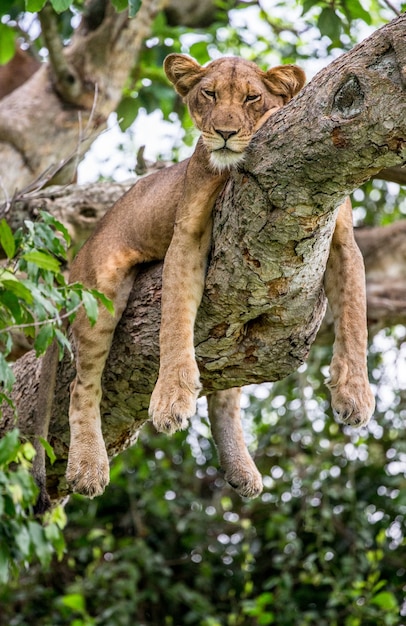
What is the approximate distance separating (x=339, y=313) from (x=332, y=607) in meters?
4.69

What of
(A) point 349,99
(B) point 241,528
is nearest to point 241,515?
(B) point 241,528

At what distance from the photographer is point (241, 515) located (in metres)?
8.58

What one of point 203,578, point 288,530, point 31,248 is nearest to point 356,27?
point 288,530

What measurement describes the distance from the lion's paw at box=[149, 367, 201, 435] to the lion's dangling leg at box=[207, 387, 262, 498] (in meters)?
1.26

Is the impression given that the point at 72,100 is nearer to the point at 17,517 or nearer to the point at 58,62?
the point at 58,62

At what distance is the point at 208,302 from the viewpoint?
12.7 ft

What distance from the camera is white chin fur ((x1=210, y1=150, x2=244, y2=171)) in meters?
3.48

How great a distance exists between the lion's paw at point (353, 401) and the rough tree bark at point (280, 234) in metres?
0.24

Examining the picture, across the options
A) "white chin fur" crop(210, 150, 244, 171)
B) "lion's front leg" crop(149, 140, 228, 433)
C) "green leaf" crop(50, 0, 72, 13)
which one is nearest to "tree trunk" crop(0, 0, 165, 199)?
"green leaf" crop(50, 0, 72, 13)

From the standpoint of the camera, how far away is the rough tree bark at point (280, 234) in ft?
9.62

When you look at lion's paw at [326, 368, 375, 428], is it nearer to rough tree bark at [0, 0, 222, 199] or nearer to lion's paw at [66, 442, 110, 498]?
lion's paw at [66, 442, 110, 498]

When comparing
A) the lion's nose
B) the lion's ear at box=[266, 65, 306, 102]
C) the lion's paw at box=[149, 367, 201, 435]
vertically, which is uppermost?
the lion's nose

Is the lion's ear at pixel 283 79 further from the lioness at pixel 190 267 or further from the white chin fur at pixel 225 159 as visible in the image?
the white chin fur at pixel 225 159

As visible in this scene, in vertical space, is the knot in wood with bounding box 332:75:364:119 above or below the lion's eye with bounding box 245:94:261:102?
above
